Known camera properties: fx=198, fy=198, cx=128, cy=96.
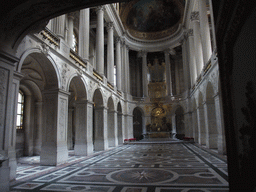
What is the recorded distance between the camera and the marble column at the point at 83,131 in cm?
1277

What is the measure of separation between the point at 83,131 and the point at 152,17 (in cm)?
2218

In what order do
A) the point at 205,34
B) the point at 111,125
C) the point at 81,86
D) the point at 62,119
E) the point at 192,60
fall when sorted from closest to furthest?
the point at 62,119 → the point at 81,86 → the point at 205,34 → the point at 111,125 → the point at 192,60

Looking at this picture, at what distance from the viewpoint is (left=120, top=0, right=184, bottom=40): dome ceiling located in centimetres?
2752

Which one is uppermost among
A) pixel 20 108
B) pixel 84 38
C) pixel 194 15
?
pixel 194 15

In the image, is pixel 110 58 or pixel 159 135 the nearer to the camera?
pixel 110 58

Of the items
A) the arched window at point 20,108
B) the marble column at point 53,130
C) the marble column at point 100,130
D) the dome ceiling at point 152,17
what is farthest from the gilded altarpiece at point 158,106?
the marble column at point 53,130

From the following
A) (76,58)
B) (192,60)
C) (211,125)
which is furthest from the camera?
(192,60)

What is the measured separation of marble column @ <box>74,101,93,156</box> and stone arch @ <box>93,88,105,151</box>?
2.84 metres

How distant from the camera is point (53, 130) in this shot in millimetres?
9508

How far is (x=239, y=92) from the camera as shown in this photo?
106 inches

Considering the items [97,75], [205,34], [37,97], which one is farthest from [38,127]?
[205,34]

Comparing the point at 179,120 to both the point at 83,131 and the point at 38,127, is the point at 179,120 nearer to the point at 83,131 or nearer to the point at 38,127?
the point at 83,131

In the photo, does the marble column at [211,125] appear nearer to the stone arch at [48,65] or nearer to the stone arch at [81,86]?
the stone arch at [81,86]

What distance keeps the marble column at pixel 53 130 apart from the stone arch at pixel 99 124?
19.9 feet
